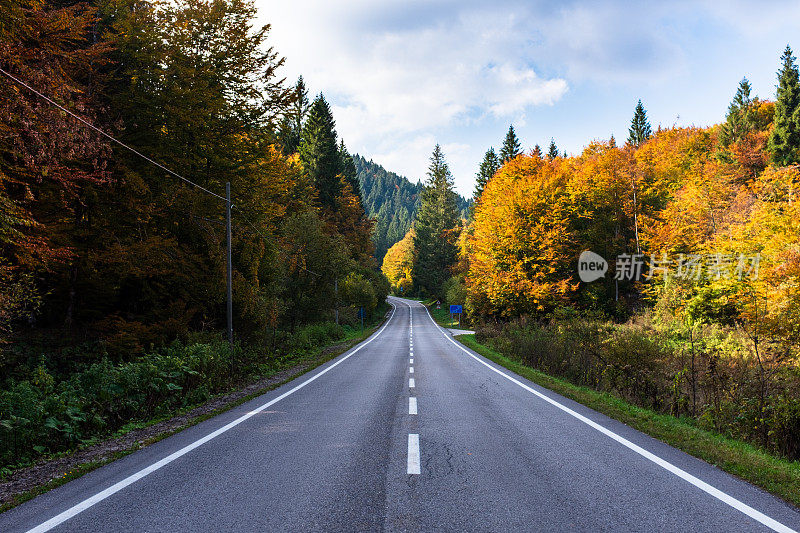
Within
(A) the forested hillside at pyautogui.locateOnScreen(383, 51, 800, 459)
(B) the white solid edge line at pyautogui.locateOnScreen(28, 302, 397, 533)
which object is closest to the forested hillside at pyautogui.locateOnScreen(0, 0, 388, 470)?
(B) the white solid edge line at pyautogui.locateOnScreen(28, 302, 397, 533)

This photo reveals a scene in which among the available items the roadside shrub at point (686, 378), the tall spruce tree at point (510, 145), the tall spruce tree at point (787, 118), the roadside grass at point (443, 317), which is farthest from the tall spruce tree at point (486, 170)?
the roadside shrub at point (686, 378)

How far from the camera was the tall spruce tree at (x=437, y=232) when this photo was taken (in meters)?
69.8

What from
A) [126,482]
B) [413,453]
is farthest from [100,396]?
[413,453]

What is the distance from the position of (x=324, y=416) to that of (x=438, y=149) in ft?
246

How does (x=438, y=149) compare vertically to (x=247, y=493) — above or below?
above

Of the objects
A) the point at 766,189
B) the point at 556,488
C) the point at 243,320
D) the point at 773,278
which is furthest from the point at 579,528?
the point at 766,189

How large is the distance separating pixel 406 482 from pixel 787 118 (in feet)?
167

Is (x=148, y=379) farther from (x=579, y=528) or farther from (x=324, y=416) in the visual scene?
(x=579, y=528)

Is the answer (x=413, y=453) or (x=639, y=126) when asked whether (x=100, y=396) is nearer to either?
(x=413, y=453)

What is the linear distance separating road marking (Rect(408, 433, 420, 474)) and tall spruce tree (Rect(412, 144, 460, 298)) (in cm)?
6125

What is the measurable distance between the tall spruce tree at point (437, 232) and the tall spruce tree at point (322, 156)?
26212 millimetres

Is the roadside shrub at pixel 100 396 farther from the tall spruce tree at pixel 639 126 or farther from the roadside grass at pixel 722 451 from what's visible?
the tall spruce tree at pixel 639 126

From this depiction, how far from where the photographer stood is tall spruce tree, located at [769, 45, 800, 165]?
113 feet

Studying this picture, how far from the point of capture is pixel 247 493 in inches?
154
